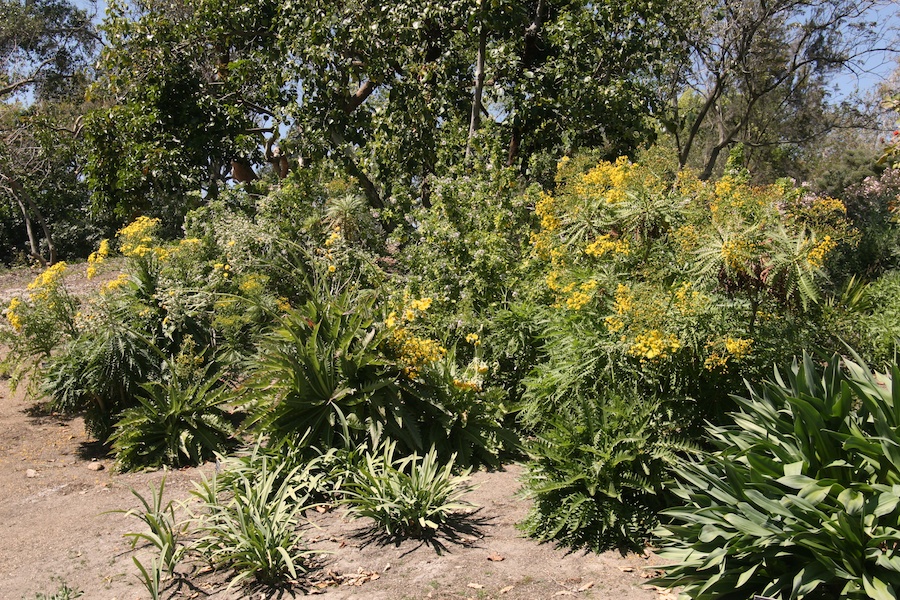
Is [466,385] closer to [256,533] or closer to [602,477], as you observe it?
[602,477]

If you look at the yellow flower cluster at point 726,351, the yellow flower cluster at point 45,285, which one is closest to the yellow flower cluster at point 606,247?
the yellow flower cluster at point 726,351

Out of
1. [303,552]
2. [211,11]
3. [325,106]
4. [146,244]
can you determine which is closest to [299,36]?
[325,106]

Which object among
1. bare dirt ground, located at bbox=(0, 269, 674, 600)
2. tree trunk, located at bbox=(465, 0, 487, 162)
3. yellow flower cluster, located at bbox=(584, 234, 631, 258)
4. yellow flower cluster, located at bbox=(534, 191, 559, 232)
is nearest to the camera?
bare dirt ground, located at bbox=(0, 269, 674, 600)

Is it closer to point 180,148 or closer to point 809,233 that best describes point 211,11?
point 180,148

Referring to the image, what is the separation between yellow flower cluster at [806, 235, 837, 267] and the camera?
182 inches

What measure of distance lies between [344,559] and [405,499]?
0.53 metres

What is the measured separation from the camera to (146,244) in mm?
7910

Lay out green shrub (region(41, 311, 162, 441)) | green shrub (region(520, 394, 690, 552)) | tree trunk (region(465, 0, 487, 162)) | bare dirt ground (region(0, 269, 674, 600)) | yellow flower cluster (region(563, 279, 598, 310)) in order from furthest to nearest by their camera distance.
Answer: tree trunk (region(465, 0, 487, 162))
green shrub (region(41, 311, 162, 441))
yellow flower cluster (region(563, 279, 598, 310))
green shrub (region(520, 394, 690, 552))
bare dirt ground (region(0, 269, 674, 600))

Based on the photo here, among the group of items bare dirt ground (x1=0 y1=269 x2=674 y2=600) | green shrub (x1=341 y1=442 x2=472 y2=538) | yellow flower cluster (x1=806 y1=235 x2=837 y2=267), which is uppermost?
yellow flower cluster (x1=806 y1=235 x2=837 y2=267)

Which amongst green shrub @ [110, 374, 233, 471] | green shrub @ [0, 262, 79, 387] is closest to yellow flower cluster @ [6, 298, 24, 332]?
green shrub @ [0, 262, 79, 387]

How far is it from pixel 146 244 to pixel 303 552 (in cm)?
462

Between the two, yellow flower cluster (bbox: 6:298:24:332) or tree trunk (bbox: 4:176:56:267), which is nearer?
yellow flower cluster (bbox: 6:298:24:332)

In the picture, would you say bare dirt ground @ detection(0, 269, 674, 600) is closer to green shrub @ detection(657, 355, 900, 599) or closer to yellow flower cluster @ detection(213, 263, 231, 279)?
green shrub @ detection(657, 355, 900, 599)

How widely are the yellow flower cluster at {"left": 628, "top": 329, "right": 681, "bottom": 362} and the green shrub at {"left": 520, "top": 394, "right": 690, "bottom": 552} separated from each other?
34cm
